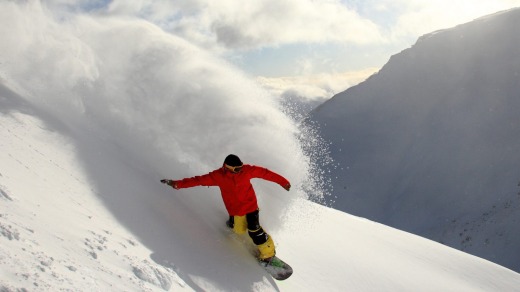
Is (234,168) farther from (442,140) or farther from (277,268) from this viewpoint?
(442,140)

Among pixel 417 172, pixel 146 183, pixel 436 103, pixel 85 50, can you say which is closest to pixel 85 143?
pixel 146 183

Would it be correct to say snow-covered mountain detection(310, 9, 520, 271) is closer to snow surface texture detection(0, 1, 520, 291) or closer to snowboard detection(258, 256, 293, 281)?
snow surface texture detection(0, 1, 520, 291)

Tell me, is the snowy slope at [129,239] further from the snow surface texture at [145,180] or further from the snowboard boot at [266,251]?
Answer: the snowboard boot at [266,251]

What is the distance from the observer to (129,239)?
13.0 feet

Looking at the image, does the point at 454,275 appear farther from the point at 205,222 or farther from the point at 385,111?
the point at 385,111

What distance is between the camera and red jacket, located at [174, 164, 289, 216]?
5195 millimetres

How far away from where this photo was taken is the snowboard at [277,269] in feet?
17.0

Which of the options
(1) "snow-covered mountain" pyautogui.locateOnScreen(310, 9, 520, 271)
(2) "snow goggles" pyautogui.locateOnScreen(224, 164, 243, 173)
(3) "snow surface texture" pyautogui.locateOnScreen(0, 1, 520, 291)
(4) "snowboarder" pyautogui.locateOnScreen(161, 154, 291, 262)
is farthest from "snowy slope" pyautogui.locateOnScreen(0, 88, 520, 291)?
(1) "snow-covered mountain" pyautogui.locateOnScreen(310, 9, 520, 271)

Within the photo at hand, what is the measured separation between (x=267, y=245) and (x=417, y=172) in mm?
29385

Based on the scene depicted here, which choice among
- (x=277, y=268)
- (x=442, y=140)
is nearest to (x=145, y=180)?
(x=277, y=268)

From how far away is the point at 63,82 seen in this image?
6.76m

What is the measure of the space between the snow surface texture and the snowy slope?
0.06ft

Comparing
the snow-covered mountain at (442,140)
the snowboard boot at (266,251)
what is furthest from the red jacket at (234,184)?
the snow-covered mountain at (442,140)

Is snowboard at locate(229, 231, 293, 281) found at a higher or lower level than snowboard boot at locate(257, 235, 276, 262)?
lower
